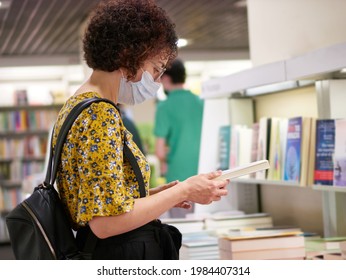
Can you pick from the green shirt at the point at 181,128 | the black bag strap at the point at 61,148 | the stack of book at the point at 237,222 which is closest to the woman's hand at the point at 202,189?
the black bag strap at the point at 61,148

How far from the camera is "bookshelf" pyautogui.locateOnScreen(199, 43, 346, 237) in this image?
266cm

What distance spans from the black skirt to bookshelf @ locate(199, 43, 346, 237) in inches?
37.7

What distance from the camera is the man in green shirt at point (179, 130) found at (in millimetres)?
4688

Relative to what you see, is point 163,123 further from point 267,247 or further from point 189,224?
point 267,247

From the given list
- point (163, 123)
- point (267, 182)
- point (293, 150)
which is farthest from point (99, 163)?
point (163, 123)

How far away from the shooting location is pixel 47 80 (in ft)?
37.4

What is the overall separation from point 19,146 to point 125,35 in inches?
349

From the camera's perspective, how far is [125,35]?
1.76 meters

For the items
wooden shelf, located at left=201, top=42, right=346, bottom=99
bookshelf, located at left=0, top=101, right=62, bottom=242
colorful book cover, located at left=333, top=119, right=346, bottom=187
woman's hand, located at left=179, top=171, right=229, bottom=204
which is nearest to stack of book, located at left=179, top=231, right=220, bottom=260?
colorful book cover, located at left=333, top=119, right=346, bottom=187

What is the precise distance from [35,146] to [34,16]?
3.09 m

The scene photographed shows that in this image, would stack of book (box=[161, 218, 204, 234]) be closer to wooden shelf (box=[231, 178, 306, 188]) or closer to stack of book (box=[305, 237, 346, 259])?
wooden shelf (box=[231, 178, 306, 188])

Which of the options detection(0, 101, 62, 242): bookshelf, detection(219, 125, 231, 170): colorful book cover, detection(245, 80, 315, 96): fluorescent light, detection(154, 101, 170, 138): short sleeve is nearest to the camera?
detection(245, 80, 315, 96): fluorescent light

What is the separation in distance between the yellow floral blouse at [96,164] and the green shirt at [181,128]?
2.99m
